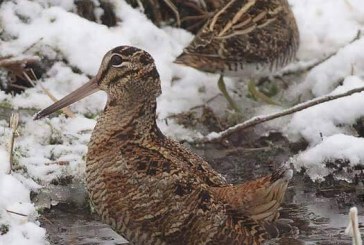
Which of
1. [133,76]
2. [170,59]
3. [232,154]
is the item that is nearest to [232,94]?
[170,59]

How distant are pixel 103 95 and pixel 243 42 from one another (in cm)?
93

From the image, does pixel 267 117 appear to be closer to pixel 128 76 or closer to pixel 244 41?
pixel 244 41

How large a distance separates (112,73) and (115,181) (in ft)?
1.66

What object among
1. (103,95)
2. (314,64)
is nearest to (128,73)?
(103,95)

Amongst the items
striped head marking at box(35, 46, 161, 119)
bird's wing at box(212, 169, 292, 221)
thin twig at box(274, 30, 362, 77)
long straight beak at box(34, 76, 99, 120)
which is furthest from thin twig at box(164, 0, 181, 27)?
bird's wing at box(212, 169, 292, 221)

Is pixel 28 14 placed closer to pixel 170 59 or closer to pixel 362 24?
pixel 170 59

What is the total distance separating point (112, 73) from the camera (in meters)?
4.55

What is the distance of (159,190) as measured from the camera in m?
4.29

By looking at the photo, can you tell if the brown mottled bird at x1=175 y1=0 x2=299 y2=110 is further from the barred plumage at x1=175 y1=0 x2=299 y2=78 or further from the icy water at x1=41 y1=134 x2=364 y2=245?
the icy water at x1=41 y1=134 x2=364 y2=245

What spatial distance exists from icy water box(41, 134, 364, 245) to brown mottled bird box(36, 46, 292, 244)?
9.1 inches

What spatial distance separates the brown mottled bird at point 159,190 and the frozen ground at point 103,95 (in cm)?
69

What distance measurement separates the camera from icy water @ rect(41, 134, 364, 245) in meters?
4.95

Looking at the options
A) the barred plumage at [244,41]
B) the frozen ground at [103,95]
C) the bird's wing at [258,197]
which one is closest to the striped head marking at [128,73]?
the bird's wing at [258,197]

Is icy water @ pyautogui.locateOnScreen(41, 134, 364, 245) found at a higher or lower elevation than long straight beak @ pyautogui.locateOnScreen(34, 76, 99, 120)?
lower
